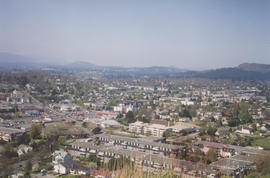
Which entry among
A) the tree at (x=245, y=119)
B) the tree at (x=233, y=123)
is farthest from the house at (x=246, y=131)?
the tree at (x=245, y=119)

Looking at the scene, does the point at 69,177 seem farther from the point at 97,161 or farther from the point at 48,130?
the point at 48,130

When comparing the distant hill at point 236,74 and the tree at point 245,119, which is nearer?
the tree at point 245,119

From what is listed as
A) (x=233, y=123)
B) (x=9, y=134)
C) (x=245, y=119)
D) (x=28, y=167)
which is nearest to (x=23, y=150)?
(x=28, y=167)

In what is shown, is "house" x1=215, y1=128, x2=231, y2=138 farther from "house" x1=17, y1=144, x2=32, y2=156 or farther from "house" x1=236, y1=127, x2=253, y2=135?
"house" x1=17, y1=144, x2=32, y2=156

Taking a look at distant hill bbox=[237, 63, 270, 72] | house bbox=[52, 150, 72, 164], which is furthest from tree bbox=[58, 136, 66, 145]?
distant hill bbox=[237, 63, 270, 72]

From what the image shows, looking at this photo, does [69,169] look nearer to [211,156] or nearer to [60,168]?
[60,168]

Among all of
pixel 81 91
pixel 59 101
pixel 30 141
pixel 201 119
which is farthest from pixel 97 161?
pixel 81 91

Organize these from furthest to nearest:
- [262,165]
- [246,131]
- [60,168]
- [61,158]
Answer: [246,131], [61,158], [60,168], [262,165]

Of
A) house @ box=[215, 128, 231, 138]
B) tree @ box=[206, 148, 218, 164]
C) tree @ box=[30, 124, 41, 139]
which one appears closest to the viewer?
tree @ box=[206, 148, 218, 164]

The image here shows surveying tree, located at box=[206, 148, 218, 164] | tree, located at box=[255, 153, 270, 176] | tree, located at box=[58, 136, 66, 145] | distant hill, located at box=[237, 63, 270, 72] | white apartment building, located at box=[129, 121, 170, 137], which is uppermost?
distant hill, located at box=[237, 63, 270, 72]

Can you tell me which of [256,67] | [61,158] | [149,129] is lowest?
[149,129]

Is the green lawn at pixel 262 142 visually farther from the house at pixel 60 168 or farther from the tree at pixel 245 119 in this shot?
the house at pixel 60 168

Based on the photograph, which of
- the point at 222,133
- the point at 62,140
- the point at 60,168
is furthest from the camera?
the point at 222,133
